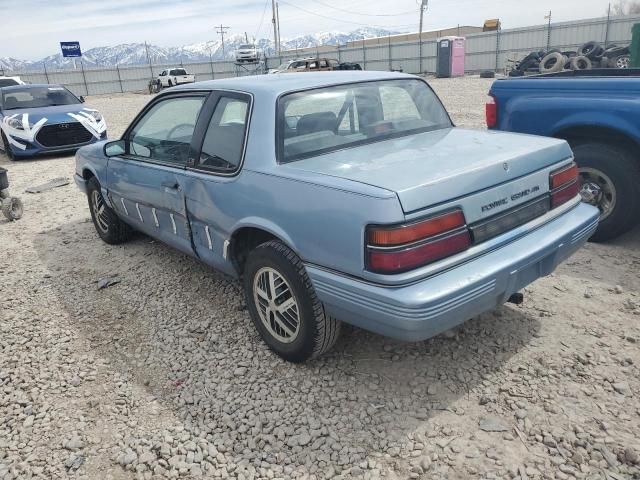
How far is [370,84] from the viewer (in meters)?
3.54

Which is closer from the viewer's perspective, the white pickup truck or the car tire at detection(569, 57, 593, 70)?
the car tire at detection(569, 57, 593, 70)

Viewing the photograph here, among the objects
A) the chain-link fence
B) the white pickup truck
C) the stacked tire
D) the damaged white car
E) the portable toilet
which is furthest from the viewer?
the white pickup truck

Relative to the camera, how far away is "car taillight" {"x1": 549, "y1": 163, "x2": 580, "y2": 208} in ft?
9.94

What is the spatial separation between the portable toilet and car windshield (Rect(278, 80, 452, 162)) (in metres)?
28.6

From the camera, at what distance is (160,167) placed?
3820 millimetres

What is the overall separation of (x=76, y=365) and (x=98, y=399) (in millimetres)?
456

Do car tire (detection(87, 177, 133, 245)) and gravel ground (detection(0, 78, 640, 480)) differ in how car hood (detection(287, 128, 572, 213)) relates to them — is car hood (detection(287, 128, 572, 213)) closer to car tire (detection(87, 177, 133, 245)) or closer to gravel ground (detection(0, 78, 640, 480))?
gravel ground (detection(0, 78, 640, 480))

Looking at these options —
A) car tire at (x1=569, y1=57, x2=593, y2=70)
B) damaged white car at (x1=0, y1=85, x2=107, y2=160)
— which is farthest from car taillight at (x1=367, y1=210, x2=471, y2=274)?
car tire at (x1=569, y1=57, x2=593, y2=70)

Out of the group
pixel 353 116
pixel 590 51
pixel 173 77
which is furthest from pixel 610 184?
pixel 173 77

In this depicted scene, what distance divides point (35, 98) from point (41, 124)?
1.23 metres

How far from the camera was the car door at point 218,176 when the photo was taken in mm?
3111

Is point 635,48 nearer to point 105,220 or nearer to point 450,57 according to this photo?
point 450,57

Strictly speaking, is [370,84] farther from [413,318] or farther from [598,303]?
[598,303]

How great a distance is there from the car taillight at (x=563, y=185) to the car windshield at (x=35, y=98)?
11.0 m
